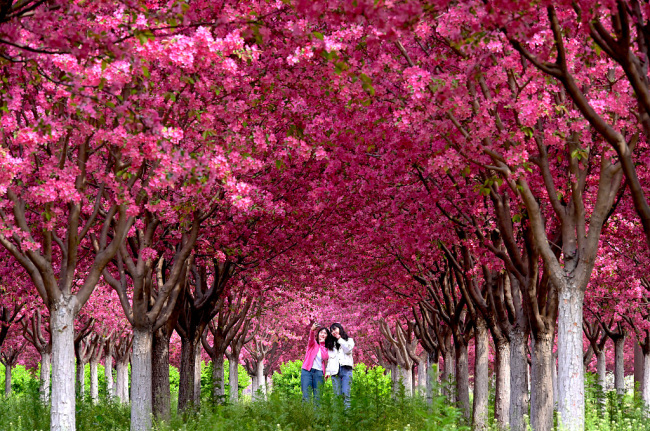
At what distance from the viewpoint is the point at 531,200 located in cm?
995

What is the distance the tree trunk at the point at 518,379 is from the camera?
14539mm

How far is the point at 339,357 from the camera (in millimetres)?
16641

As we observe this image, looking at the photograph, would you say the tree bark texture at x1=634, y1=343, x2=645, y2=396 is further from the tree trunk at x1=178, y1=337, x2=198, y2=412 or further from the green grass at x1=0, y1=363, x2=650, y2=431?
the tree trunk at x1=178, y1=337, x2=198, y2=412

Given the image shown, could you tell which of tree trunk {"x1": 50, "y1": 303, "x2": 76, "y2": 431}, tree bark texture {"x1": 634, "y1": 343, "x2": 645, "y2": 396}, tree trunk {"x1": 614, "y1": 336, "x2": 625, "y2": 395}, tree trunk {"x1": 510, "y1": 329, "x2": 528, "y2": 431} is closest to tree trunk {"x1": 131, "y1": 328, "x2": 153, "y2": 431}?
tree trunk {"x1": 50, "y1": 303, "x2": 76, "y2": 431}

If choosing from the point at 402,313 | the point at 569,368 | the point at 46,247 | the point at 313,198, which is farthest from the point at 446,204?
the point at 402,313

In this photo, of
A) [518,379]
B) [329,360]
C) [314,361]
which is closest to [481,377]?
[518,379]

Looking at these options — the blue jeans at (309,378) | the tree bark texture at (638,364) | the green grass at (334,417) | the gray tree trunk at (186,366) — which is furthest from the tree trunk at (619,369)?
the gray tree trunk at (186,366)

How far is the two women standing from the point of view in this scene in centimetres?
1658

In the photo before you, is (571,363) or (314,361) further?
(314,361)

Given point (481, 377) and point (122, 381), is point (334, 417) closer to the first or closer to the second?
point (481, 377)

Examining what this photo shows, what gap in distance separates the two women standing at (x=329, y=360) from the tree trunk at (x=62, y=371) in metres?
6.50

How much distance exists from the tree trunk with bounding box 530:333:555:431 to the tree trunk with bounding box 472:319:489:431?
4614mm

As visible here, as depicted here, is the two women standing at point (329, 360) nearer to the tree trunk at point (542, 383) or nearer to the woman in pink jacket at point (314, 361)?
the woman in pink jacket at point (314, 361)

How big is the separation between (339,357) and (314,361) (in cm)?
60
